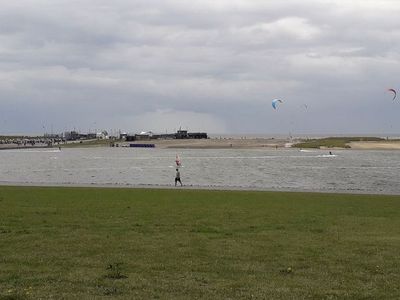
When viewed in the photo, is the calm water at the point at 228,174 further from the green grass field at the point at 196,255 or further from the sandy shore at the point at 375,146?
the sandy shore at the point at 375,146

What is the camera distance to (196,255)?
11.3 m

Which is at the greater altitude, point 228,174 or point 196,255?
point 196,255

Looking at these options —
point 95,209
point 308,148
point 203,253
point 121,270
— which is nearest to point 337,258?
point 203,253

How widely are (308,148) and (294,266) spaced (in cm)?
15482

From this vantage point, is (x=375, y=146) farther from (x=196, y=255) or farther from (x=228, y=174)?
(x=196, y=255)

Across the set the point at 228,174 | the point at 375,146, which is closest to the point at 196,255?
the point at 228,174

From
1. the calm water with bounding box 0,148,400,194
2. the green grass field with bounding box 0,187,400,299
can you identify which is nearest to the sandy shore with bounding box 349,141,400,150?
the calm water with bounding box 0,148,400,194

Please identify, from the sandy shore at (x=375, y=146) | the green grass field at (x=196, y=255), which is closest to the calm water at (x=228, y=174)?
the green grass field at (x=196, y=255)

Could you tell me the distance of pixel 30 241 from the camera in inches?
495

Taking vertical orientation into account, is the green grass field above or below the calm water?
above

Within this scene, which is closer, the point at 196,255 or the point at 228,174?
the point at 196,255

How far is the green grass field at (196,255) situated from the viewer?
28.5 ft

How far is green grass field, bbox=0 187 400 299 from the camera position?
8680 mm

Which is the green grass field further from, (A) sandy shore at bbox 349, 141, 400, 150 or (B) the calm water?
(A) sandy shore at bbox 349, 141, 400, 150
